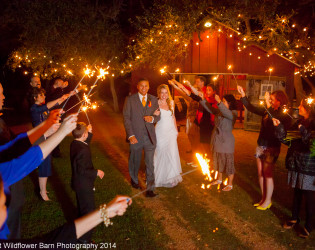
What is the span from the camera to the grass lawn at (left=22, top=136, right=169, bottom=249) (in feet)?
14.7

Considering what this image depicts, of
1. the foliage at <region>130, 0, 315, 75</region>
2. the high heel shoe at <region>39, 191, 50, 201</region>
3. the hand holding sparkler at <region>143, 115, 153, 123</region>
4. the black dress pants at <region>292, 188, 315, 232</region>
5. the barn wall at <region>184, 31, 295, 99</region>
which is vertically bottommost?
the high heel shoe at <region>39, 191, 50, 201</region>

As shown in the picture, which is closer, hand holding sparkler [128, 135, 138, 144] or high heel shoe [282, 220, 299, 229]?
high heel shoe [282, 220, 299, 229]


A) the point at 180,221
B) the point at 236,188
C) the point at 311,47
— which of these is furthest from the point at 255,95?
the point at 180,221

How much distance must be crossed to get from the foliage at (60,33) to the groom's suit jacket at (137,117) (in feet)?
35.8

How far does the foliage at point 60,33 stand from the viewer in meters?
15.6

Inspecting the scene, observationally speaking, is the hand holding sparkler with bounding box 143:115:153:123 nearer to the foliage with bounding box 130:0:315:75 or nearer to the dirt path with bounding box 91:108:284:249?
the dirt path with bounding box 91:108:284:249

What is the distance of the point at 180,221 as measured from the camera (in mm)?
5043

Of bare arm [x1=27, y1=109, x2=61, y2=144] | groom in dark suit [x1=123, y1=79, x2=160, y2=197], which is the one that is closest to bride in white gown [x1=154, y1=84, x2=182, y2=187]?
groom in dark suit [x1=123, y1=79, x2=160, y2=197]

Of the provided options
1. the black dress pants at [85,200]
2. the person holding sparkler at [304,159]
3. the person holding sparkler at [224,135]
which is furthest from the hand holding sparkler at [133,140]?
the person holding sparkler at [304,159]

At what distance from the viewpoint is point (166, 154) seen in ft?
21.3

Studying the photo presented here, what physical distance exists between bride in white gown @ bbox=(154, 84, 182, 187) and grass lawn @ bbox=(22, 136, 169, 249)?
0.88 metres

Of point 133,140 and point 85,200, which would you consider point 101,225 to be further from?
point 133,140

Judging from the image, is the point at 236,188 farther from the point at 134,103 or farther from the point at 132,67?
the point at 132,67

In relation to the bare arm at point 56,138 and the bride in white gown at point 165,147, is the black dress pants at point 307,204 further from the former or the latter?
the bare arm at point 56,138
